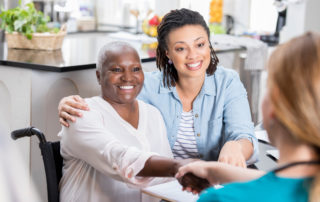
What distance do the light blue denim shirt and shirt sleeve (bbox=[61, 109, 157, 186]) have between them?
0.39m

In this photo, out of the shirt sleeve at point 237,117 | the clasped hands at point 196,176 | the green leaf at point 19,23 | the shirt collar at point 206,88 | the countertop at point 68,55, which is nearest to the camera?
the clasped hands at point 196,176

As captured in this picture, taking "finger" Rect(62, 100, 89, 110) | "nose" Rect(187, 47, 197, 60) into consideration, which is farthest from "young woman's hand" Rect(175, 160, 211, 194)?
"nose" Rect(187, 47, 197, 60)

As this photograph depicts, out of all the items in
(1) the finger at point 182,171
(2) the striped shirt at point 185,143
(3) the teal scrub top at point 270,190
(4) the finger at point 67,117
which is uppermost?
(3) the teal scrub top at point 270,190

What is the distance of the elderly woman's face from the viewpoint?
164cm

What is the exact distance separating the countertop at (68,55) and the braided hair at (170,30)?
24.3 inches

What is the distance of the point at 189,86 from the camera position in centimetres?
195

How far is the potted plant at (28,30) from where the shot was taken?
2.91 meters

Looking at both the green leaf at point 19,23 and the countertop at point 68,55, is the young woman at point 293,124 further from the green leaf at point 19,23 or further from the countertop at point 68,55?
the green leaf at point 19,23

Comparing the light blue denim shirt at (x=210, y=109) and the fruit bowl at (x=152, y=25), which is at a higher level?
the fruit bowl at (x=152, y=25)

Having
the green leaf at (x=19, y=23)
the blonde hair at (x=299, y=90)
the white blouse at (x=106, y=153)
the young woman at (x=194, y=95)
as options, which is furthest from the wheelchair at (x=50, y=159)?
the green leaf at (x=19, y=23)

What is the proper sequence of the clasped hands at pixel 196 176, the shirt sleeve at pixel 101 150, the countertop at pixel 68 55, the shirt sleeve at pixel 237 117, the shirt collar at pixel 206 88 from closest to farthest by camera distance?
the clasped hands at pixel 196 176 → the shirt sleeve at pixel 101 150 → the shirt sleeve at pixel 237 117 → the shirt collar at pixel 206 88 → the countertop at pixel 68 55

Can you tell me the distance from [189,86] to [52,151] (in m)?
0.62

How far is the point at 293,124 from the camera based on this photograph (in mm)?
789

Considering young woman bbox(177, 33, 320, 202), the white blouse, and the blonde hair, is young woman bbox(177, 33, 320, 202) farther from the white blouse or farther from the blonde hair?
the white blouse
